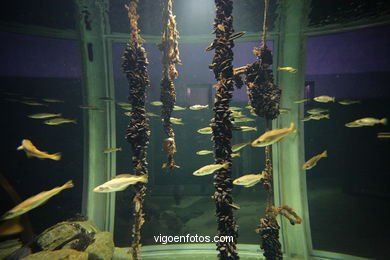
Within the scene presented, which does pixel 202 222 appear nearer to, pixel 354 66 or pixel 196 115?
pixel 196 115

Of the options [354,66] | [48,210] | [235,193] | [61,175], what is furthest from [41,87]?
[354,66]

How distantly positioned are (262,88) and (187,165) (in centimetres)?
679

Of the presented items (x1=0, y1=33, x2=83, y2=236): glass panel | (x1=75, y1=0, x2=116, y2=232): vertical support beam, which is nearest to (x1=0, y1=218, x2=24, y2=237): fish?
(x1=75, y1=0, x2=116, y2=232): vertical support beam

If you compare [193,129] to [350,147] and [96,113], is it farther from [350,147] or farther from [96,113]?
[350,147]

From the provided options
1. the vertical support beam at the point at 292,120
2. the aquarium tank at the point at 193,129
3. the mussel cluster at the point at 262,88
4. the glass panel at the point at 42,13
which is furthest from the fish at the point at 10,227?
the vertical support beam at the point at 292,120

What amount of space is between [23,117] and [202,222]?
11735 millimetres

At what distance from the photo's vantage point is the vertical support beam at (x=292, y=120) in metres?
5.72

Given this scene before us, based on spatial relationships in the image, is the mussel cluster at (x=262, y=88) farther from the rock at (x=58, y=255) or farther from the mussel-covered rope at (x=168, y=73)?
the rock at (x=58, y=255)

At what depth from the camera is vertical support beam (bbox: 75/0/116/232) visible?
636 cm

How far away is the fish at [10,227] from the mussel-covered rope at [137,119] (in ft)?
10.9

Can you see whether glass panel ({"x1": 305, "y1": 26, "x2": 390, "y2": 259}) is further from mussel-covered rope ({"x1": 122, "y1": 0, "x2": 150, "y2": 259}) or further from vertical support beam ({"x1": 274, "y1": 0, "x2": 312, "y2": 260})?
mussel-covered rope ({"x1": 122, "y1": 0, "x2": 150, "y2": 259})

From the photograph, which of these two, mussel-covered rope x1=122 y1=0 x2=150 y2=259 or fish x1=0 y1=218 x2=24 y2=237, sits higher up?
mussel-covered rope x1=122 y1=0 x2=150 y2=259

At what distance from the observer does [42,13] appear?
261 inches

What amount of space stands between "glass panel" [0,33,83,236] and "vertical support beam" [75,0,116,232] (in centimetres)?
187
